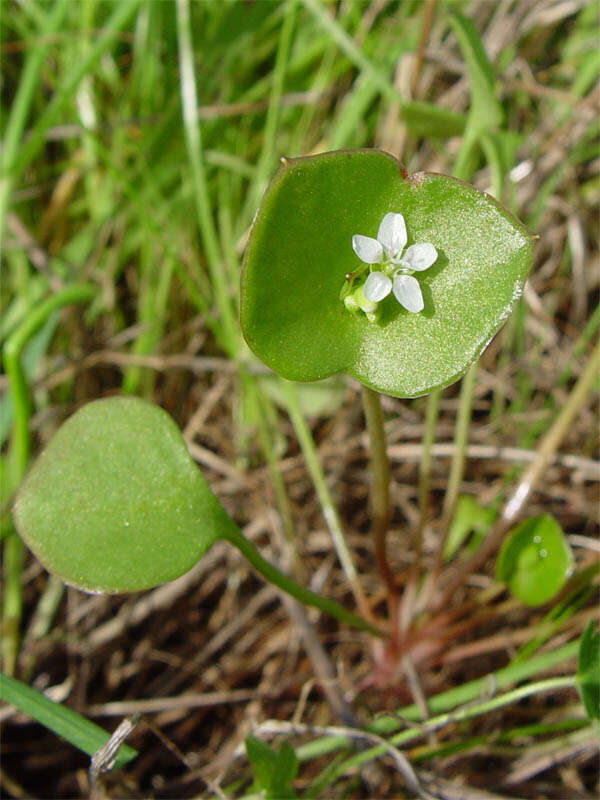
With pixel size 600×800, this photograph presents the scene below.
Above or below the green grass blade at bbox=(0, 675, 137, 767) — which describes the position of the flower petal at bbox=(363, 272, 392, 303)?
above

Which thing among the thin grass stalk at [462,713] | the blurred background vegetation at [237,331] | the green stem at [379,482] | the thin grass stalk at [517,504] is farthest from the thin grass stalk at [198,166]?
the thin grass stalk at [462,713]

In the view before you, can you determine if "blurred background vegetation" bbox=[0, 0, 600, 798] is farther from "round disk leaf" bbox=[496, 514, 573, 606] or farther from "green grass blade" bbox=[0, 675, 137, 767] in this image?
"green grass blade" bbox=[0, 675, 137, 767]

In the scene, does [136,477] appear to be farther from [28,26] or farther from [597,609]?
[28,26]

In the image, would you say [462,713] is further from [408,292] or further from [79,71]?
[79,71]

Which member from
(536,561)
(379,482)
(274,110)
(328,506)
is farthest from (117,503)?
(274,110)

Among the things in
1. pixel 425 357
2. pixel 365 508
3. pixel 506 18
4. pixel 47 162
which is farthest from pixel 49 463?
pixel 506 18

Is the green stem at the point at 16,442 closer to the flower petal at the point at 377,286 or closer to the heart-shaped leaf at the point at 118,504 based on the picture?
the heart-shaped leaf at the point at 118,504

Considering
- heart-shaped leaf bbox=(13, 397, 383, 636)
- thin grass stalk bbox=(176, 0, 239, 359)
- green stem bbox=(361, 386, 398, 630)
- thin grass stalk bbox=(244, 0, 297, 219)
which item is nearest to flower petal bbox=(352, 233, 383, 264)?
green stem bbox=(361, 386, 398, 630)
